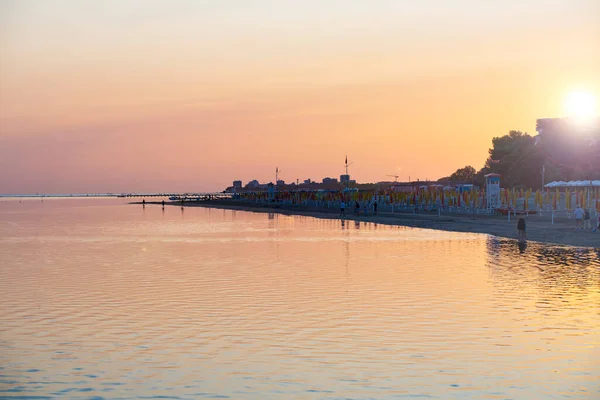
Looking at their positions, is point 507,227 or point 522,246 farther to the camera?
point 507,227

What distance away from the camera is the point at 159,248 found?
4159cm

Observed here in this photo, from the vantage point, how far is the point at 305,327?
1677 centimetres

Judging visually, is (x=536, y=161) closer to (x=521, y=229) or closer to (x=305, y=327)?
(x=521, y=229)

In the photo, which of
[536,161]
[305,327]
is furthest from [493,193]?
[536,161]

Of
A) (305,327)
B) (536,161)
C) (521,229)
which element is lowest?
(305,327)

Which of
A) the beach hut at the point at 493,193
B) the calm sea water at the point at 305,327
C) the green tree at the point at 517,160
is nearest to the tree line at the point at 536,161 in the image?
the green tree at the point at 517,160

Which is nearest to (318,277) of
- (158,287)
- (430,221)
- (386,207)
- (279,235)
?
(158,287)

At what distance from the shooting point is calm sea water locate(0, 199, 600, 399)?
11836 millimetres

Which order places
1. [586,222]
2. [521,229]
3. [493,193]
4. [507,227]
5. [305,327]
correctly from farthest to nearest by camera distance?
[493,193] < [507,227] < [586,222] < [521,229] < [305,327]

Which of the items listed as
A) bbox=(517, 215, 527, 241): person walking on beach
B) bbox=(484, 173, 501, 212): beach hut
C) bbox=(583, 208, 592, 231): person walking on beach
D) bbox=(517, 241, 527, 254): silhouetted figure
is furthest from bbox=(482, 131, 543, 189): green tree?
bbox=(517, 241, 527, 254): silhouetted figure

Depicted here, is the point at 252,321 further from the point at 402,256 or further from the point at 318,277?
the point at 402,256

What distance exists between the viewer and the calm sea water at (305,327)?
11.8m

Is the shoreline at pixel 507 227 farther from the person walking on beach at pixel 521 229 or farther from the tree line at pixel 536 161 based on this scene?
the tree line at pixel 536 161

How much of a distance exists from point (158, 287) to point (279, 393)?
13.5 metres
